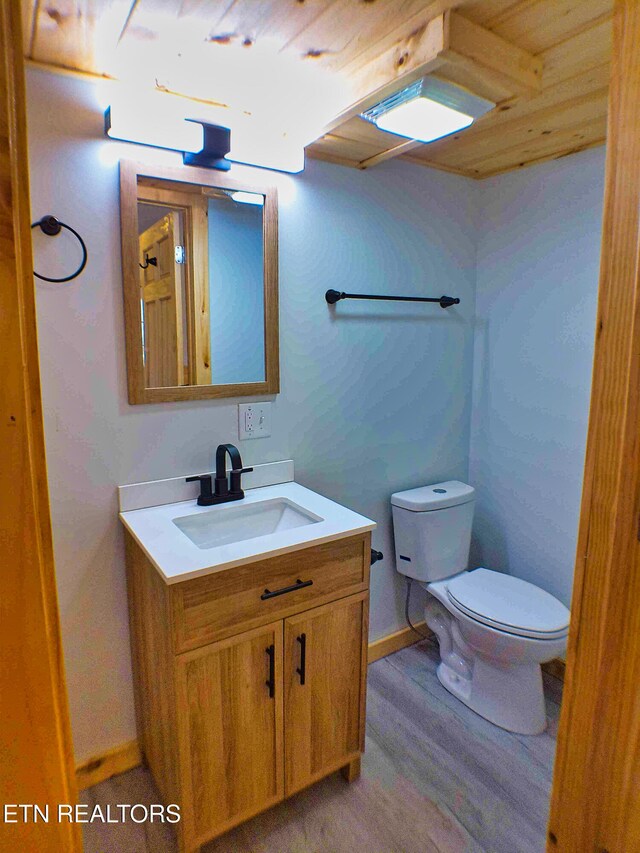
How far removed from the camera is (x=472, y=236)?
7.97ft

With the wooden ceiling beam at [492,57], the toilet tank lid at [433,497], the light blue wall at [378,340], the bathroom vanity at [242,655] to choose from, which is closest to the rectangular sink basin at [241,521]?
the bathroom vanity at [242,655]

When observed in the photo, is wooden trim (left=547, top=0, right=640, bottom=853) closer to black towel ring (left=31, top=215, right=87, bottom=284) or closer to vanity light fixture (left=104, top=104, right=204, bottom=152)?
vanity light fixture (left=104, top=104, right=204, bottom=152)

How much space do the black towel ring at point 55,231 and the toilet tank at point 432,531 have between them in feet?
4.95

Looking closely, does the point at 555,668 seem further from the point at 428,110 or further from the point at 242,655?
the point at 428,110

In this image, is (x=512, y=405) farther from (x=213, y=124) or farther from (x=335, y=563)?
(x=213, y=124)

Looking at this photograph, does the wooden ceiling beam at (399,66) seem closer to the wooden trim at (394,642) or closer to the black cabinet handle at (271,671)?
the black cabinet handle at (271,671)

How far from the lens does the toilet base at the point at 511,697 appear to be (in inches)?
77.1

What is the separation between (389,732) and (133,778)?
0.92 meters

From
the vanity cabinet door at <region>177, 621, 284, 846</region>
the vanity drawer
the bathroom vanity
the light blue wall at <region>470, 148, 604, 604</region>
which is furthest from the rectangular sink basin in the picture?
the light blue wall at <region>470, 148, 604, 604</region>

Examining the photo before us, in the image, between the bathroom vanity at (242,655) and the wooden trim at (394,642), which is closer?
the bathroom vanity at (242,655)

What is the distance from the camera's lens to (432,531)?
2.21 m

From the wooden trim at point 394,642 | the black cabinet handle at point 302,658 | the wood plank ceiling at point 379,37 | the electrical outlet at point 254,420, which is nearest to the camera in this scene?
the wood plank ceiling at point 379,37

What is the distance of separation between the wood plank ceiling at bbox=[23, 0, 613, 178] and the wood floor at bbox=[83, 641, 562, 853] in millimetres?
2130

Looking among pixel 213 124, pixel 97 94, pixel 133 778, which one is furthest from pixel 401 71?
pixel 133 778
